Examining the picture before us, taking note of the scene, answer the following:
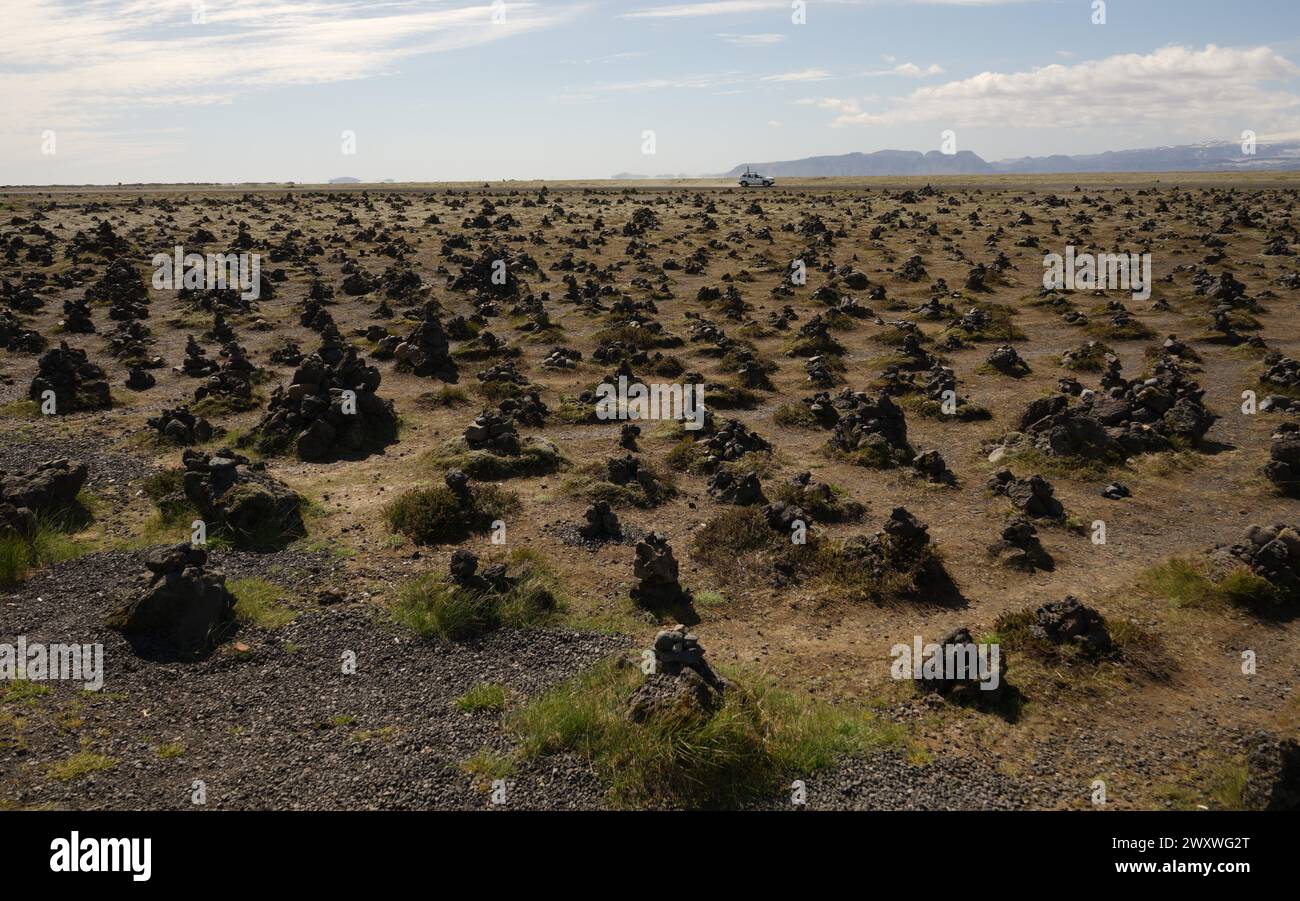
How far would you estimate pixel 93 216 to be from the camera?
79625 mm

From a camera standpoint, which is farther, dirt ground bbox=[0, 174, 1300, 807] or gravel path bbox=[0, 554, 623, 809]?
dirt ground bbox=[0, 174, 1300, 807]

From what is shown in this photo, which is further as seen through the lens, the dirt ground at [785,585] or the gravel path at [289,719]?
the dirt ground at [785,585]

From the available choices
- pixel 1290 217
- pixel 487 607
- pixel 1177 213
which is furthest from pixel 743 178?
pixel 487 607

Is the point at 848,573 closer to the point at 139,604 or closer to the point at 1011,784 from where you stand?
the point at 1011,784

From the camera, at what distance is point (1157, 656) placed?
12508mm

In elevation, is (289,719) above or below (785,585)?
below

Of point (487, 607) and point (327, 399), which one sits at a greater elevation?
point (327, 399)

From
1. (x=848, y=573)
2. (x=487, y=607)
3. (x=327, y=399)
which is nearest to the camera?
(x=487, y=607)

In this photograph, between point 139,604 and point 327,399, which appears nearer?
point 139,604

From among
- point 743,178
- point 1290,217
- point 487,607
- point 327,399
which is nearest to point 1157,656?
point 487,607

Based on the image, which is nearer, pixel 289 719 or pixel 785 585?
pixel 289 719

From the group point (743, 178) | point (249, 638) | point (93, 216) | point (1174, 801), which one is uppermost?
point (743, 178)

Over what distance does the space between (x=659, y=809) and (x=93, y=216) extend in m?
93.4

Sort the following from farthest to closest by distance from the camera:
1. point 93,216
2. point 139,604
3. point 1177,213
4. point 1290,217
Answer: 1. point 93,216
2. point 1177,213
3. point 1290,217
4. point 139,604
